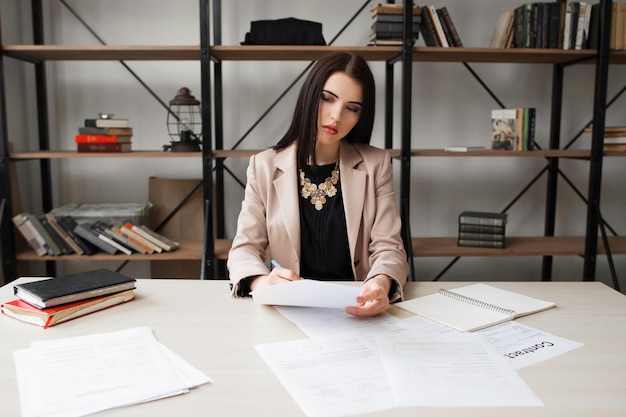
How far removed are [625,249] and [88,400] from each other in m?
2.56

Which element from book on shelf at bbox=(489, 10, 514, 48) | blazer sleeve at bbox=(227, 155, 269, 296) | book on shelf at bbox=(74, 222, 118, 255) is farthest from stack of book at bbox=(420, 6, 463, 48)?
book on shelf at bbox=(74, 222, 118, 255)

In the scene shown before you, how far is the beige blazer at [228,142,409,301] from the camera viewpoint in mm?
1612

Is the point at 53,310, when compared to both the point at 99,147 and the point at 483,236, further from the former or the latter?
the point at 483,236

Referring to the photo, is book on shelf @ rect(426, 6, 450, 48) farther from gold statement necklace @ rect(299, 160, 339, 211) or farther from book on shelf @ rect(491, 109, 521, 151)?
gold statement necklace @ rect(299, 160, 339, 211)

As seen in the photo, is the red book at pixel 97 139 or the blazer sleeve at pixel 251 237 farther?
the red book at pixel 97 139

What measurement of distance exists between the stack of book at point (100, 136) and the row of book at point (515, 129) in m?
1.75

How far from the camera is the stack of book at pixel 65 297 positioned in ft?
3.70

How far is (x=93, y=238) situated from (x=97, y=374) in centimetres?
175

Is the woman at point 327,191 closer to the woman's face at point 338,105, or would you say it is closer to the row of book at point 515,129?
the woman's face at point 338,105

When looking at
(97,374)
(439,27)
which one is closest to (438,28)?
(439,27)

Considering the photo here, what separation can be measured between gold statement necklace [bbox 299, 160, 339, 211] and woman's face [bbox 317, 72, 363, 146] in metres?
0.17

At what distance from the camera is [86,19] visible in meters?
2.76

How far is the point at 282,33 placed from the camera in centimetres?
243

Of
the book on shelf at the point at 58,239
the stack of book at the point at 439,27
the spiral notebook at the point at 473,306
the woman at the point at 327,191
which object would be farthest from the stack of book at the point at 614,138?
the book on shelf at the point at 58,239
